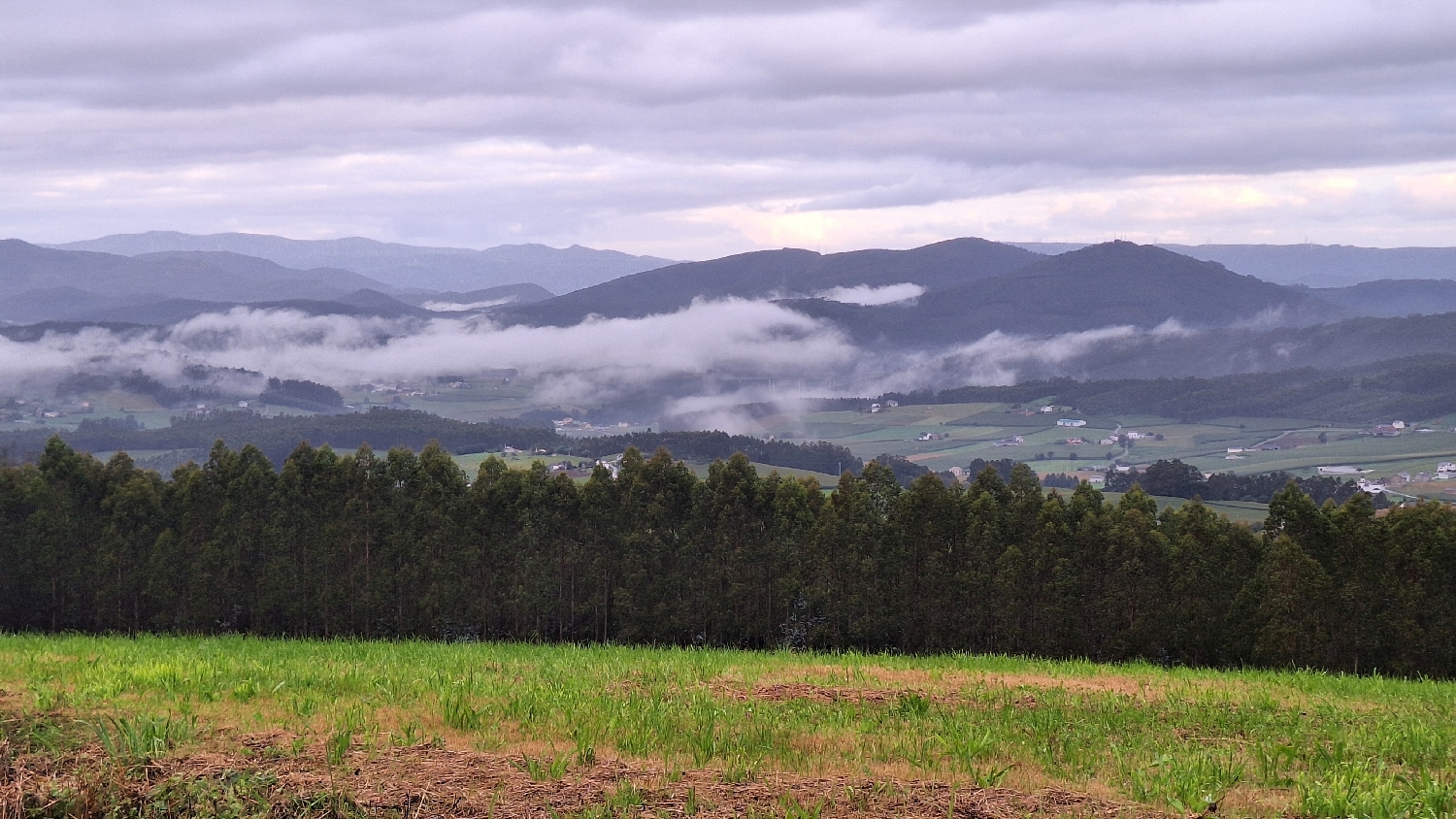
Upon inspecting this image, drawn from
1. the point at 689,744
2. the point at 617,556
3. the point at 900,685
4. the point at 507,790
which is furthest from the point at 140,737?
the point at 617,556

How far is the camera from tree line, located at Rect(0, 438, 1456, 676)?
124ft

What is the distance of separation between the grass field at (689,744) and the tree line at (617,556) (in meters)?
20.1

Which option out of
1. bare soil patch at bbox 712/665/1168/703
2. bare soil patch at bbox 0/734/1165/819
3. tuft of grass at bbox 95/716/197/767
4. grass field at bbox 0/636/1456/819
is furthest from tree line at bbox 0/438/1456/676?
tuft of grass at bbox 95/716/197/767

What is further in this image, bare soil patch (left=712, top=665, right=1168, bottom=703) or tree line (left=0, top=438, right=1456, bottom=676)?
tree line (left=0, top=438, right=1456, bottom=676)

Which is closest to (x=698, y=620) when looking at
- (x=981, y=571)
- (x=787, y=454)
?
(x=981, y=571)

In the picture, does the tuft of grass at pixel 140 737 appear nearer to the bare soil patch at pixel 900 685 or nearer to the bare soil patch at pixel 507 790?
the bare soil patch at pixel 507 790

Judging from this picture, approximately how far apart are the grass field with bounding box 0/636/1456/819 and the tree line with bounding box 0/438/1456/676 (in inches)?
791

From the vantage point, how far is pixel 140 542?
44031mm

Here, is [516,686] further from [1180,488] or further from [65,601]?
[1180,488]

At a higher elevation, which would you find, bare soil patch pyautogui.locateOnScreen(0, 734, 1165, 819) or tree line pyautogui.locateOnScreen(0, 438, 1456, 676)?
bare soil patch pyautogui.locateOnScreen(0, 734, 1165, 819)

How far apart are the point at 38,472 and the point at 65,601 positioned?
17.1 ft

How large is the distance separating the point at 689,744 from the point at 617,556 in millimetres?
31968

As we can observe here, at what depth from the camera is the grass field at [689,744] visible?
9859mm

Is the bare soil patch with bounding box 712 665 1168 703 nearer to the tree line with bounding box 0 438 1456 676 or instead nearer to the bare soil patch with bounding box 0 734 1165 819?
the bare soil patch with bounding box 0 734 1165 819
